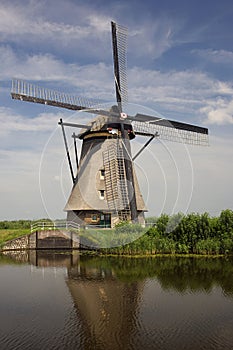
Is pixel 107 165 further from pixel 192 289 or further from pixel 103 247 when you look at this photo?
pixel 192 289

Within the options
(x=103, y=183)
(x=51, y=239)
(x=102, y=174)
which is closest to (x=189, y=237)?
(x=103, y=183)

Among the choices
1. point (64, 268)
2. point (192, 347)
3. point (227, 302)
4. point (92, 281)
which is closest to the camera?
point (192, 347)

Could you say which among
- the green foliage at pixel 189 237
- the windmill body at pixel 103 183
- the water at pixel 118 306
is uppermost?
the windmill body at pixel 103 183

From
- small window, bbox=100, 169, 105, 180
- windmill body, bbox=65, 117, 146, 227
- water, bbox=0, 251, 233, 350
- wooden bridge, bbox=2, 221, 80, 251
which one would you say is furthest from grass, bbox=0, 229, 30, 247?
water, bbox=0, 251, 233, 350

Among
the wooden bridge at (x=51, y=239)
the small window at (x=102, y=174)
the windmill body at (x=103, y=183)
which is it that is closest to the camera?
the windmill body at (x=103, y=183)

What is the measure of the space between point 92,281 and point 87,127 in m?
12.3

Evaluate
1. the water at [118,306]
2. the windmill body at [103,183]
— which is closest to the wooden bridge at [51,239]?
the windmill body at [103,183]

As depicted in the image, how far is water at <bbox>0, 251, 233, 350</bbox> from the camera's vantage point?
26.4ft

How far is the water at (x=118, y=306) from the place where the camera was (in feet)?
26.4

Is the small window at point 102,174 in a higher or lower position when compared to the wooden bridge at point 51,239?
higher

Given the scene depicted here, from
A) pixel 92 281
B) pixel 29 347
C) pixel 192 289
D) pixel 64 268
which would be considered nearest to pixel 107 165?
pixel 64 268

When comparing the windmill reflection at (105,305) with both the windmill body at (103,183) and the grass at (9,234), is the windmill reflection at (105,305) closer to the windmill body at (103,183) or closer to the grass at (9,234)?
the windmill body at (103,183)

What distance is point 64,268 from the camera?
56.5 feet

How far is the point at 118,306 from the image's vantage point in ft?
34.4
